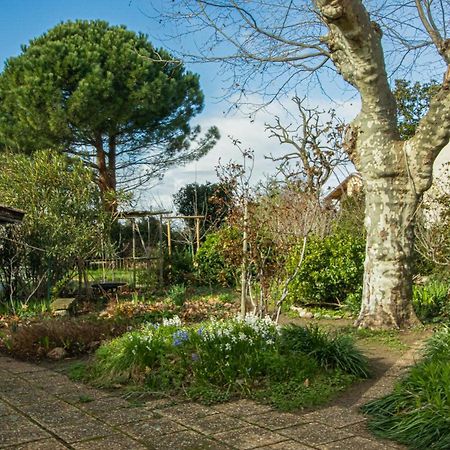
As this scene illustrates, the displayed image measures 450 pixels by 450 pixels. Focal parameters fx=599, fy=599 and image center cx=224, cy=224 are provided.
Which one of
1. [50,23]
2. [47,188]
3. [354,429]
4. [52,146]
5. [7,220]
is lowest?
[354,429]

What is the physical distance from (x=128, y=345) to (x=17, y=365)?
1.82m

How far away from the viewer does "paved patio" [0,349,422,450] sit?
4074 millimetres

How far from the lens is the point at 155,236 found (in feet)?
66.3

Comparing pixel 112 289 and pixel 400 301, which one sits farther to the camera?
pixel 112 289

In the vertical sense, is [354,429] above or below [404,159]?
below

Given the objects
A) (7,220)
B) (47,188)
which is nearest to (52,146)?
(47,188)

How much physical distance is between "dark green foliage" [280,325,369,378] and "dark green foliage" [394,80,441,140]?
507 inches

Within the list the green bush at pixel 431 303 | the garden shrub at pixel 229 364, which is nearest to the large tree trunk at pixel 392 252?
the green bush at pixel 431 303

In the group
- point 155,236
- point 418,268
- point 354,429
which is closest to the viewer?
point 354,429

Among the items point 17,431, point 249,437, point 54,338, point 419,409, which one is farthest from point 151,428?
point 54,338

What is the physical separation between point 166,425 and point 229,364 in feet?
3.76

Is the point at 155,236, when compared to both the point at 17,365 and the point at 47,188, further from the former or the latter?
the point at 17,365

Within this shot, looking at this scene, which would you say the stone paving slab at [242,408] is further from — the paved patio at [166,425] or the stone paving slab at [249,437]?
the stone paving slab at [249,437]

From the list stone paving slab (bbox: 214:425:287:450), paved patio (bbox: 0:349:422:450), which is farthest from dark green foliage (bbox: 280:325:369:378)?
stone paving slab (bbox: 214:425:287:450)
